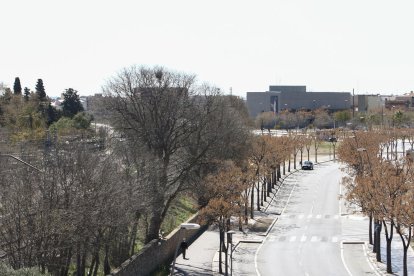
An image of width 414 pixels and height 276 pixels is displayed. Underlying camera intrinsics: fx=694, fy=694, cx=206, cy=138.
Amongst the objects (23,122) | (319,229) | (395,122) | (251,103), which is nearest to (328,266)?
(319,229)

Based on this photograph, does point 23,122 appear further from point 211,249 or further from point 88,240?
point 88,240

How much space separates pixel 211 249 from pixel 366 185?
39.1 feet

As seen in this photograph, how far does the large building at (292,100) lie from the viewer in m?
162

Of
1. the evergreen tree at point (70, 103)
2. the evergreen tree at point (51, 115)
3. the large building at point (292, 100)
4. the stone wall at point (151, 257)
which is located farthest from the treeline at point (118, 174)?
the large building at point (292, 100)

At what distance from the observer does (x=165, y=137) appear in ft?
139

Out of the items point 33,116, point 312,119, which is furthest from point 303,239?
point 312,119

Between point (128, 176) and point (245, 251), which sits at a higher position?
point (128, 176)

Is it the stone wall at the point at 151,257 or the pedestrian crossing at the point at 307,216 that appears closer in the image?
the stone wall at the point at 151,257

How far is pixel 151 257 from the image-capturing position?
3662cm

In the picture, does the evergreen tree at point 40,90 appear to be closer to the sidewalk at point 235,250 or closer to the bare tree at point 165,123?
the sidewalk at point 235,250

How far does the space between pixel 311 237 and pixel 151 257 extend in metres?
14.3

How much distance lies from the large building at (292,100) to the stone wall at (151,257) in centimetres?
11805

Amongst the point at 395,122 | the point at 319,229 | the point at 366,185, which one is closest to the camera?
the point at 366,185

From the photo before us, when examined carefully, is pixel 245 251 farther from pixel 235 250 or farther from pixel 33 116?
pixel 33 116
